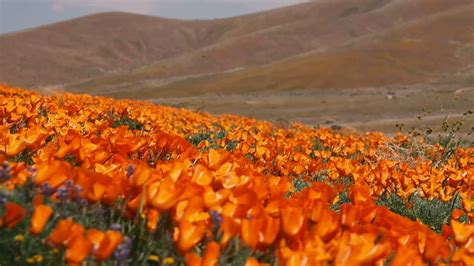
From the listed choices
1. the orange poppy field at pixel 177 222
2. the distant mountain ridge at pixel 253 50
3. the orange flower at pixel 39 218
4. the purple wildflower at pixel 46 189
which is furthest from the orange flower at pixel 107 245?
the distant mountain ridge at pixel 253 50

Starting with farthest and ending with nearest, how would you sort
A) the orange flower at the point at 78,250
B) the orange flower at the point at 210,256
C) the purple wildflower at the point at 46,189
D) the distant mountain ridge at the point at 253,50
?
the distant mountain ridge at the point at 253,50
the purple wildflower at the point at 46,189
the orange flower at the point at 210,256
the orange flower at the point at 78,250

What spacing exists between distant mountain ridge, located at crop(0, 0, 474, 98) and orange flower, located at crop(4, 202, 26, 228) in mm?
49897

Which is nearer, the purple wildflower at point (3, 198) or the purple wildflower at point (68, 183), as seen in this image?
the purple wildflower at point (3, 198)

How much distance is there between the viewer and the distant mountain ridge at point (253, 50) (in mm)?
56438

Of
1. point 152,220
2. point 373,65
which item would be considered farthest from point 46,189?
point 373,65

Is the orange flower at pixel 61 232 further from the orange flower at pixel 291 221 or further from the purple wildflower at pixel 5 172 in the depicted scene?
the orange flower at pixel 291 221

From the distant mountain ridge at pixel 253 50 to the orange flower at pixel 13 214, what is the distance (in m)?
→ 49.9

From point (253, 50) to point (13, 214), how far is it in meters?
93.4

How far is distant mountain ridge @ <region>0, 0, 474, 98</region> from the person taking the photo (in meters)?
56.4

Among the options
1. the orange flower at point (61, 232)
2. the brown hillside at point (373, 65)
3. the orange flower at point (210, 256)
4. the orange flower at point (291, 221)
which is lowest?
the brown hillside at point (373, 65)

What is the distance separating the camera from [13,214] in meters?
1.50

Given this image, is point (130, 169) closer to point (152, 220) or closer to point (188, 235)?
point (152, 220)

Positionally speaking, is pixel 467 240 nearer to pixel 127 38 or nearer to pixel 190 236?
pixel 190 236

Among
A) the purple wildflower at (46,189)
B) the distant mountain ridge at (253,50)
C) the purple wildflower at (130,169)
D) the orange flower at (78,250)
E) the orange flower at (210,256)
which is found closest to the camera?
the orange flower at (78,250)
